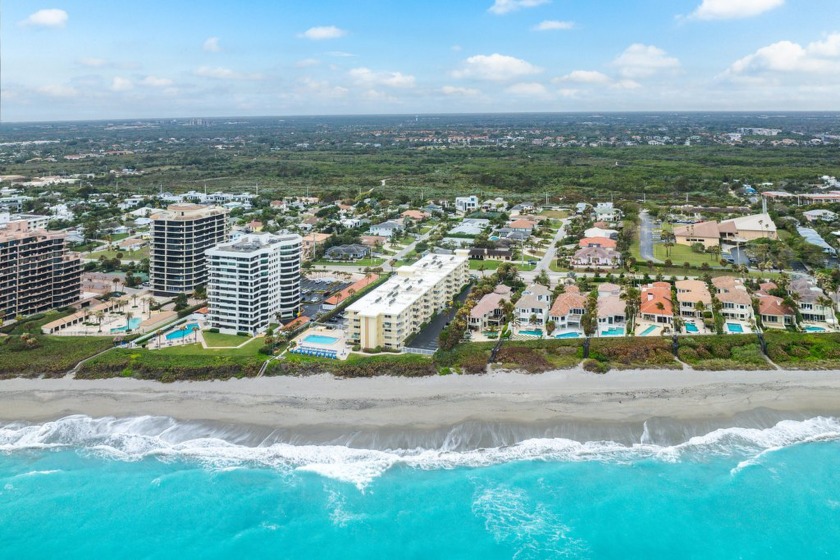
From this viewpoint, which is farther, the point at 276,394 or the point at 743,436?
the point at 276,394

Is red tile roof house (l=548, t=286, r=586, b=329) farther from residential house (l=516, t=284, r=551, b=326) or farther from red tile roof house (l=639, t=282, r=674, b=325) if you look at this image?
red tile roof house (l=639, t=282, r=674, b=325)

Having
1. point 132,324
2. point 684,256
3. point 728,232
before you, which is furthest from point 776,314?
point 132,324

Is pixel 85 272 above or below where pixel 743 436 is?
above

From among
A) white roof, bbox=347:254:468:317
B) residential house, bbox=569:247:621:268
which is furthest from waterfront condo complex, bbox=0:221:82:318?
residential house, bbox=569:247:621:268

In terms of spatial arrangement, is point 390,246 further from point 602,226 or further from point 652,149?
point 652,149

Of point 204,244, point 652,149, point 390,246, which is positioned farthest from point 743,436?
point 652,149

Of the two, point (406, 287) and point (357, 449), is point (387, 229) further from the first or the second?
point (357, 449)

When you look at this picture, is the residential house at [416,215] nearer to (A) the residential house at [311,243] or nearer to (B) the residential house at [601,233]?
(A) the residential house at [311,243]
